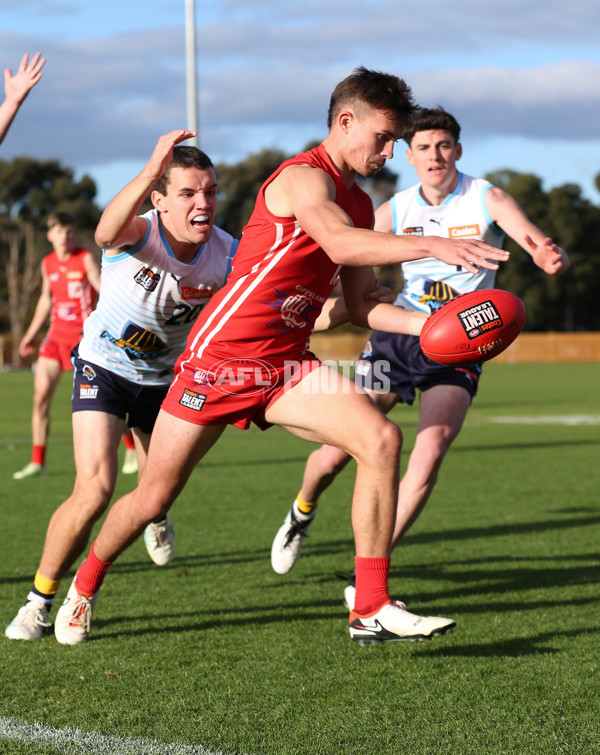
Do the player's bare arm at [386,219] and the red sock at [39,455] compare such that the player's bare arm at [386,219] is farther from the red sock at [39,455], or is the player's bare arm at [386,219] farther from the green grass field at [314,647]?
the red sock at [39,455]

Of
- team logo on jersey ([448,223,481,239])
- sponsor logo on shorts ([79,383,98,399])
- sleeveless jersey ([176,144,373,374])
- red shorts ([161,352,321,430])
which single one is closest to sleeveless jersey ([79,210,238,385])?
sponsor logo on shorts ([79,383,98,399])

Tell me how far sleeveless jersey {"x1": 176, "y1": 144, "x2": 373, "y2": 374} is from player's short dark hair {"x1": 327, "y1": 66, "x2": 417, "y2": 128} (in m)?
0.26

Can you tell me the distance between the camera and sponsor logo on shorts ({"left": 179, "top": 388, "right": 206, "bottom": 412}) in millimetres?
3982

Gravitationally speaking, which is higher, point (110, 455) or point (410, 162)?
point (410, 162)

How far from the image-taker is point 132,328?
4.77 meters

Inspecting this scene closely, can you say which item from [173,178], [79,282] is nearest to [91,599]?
[173,178]

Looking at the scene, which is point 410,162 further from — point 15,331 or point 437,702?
point 15,331

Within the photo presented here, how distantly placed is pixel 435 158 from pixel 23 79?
2.50m

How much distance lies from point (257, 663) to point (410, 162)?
3293 millimetres

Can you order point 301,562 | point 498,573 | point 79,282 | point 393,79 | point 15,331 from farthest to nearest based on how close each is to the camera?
point 15,331
point 79,282
point 301,562
point 498,573
point 393,79

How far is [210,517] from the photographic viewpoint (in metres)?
7.84

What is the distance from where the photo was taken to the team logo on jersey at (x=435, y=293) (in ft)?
18.8

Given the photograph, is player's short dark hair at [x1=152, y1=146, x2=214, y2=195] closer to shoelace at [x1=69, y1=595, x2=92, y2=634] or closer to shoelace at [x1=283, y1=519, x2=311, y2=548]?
shoelace at [x1=69, y1=595, x2=92, y2=634]

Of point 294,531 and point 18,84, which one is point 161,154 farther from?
point 294,531
